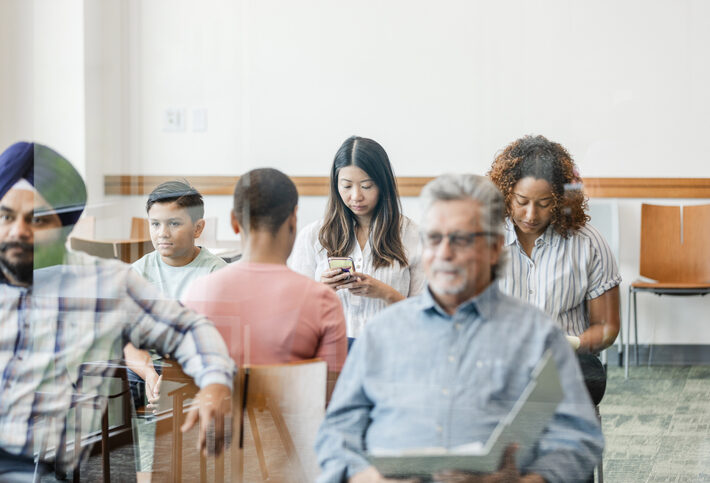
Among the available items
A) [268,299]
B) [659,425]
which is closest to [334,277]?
[268,299]

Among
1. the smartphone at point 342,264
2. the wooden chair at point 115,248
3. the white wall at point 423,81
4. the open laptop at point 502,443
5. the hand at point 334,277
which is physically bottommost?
the open laptop at point 502,443

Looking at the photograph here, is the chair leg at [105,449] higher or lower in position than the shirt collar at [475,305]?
lower

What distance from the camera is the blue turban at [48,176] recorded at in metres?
2.24

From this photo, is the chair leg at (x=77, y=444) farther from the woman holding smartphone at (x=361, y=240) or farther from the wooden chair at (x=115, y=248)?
the woman holding smartphone at (x=361, y=240)

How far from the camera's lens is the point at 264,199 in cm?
209

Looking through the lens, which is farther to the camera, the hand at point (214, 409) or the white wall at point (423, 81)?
the white wall at point (423, 81)

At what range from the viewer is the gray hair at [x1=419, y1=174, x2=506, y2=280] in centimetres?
180

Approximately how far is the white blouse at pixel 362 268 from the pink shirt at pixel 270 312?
0.03 m

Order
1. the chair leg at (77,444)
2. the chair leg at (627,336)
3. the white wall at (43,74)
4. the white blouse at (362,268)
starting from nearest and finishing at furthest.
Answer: the white blouse at (362,268), the chair leg at (627,336), the chair leg at (77,444), the white wall at (43,74)

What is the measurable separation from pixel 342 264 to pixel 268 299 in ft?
0.74

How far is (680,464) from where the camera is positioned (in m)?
2.36

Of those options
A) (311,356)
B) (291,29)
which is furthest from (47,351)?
(291,29)

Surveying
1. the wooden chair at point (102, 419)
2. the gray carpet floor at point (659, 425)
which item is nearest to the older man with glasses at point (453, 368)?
the gray carpet floor at point (659, 425)

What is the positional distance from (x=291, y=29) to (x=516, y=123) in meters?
0.71
